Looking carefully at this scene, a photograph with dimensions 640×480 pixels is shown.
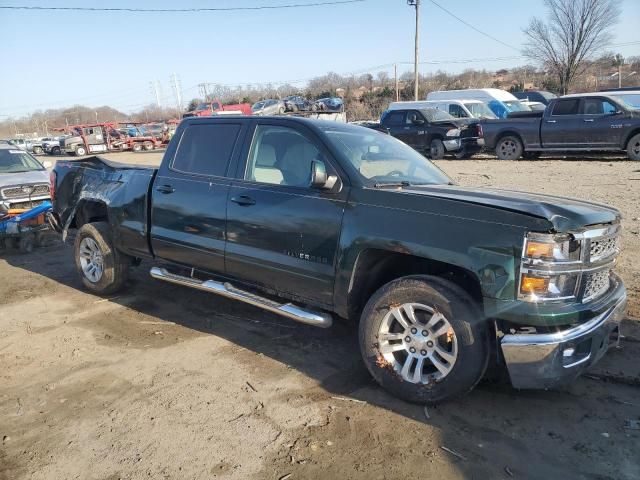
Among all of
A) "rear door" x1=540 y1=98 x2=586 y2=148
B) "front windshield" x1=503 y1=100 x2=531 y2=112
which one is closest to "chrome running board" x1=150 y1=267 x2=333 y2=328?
"rear door" x1=540 y1=98 x2=586 y2=148

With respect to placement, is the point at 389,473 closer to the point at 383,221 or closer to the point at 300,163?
the point at 383,221

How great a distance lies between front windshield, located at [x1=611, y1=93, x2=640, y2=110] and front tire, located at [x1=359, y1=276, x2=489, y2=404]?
13525 mm

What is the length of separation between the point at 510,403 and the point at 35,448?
9.63ft

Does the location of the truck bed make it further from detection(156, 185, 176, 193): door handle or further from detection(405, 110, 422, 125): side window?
detection(405, 110, 422, 125): side window

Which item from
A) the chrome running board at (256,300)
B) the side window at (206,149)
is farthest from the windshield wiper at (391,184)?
the side window at (206,149)

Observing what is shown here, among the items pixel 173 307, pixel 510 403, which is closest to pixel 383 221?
pixel 510 403

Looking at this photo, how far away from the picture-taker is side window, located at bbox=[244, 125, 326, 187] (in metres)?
4.21

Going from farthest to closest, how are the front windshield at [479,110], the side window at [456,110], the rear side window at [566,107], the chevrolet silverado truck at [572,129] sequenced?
the front windshield at [479,110], the side window at [456,110], the rear side window at [566,107], the chevrolet silverado truck at [572,129]

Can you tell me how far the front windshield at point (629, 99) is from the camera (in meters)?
14.3

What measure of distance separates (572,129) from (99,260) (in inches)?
528

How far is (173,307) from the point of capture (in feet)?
18.3

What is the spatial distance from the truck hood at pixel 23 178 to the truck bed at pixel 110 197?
2.62m

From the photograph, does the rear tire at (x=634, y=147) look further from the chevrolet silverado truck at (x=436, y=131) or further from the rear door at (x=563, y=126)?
the chevrolet silverado truck at (x=436, y=131)

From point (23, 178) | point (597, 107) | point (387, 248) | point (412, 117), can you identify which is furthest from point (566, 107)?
point (387, 248)
